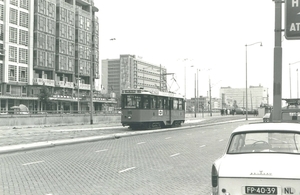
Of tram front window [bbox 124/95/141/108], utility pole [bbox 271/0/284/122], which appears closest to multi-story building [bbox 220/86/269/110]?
tram front window [bbox 124/95/141/108]

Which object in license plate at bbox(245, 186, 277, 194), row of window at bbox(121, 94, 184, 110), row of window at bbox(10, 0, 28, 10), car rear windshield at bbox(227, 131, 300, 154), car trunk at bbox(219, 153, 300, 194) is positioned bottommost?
license plate at bbox(245, 186, 277, 194)

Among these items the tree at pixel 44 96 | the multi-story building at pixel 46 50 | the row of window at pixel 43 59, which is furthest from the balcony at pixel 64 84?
the tree at pixel 44 96

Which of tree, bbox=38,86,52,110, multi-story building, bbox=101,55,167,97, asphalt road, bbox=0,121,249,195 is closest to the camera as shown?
asphalt road, bbox=0,121,249,195

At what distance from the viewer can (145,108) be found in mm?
29547

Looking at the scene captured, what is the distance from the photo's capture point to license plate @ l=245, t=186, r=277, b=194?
4875 millimetres

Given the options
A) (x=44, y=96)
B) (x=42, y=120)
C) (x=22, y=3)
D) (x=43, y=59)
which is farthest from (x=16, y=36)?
(x=42, y=120)

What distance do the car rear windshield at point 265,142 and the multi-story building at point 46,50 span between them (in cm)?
5442

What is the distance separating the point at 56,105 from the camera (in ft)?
265

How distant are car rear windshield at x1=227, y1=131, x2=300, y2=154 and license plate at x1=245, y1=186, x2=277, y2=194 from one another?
94cm

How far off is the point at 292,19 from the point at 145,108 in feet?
57.8

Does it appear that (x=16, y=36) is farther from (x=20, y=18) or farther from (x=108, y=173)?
(x=108, y=173)

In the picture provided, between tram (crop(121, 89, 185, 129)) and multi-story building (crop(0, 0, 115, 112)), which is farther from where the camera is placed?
multi-story building (crop(0, 0, 115, 112))

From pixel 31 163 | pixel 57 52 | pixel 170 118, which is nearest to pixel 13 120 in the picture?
pixel 170 118

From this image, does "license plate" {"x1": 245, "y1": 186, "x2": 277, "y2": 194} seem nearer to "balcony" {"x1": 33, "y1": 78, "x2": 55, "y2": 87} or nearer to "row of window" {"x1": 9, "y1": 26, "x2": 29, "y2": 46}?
"row of window" {"x1": 9, "y1": 26, "x2": 29, "y2": 46}
